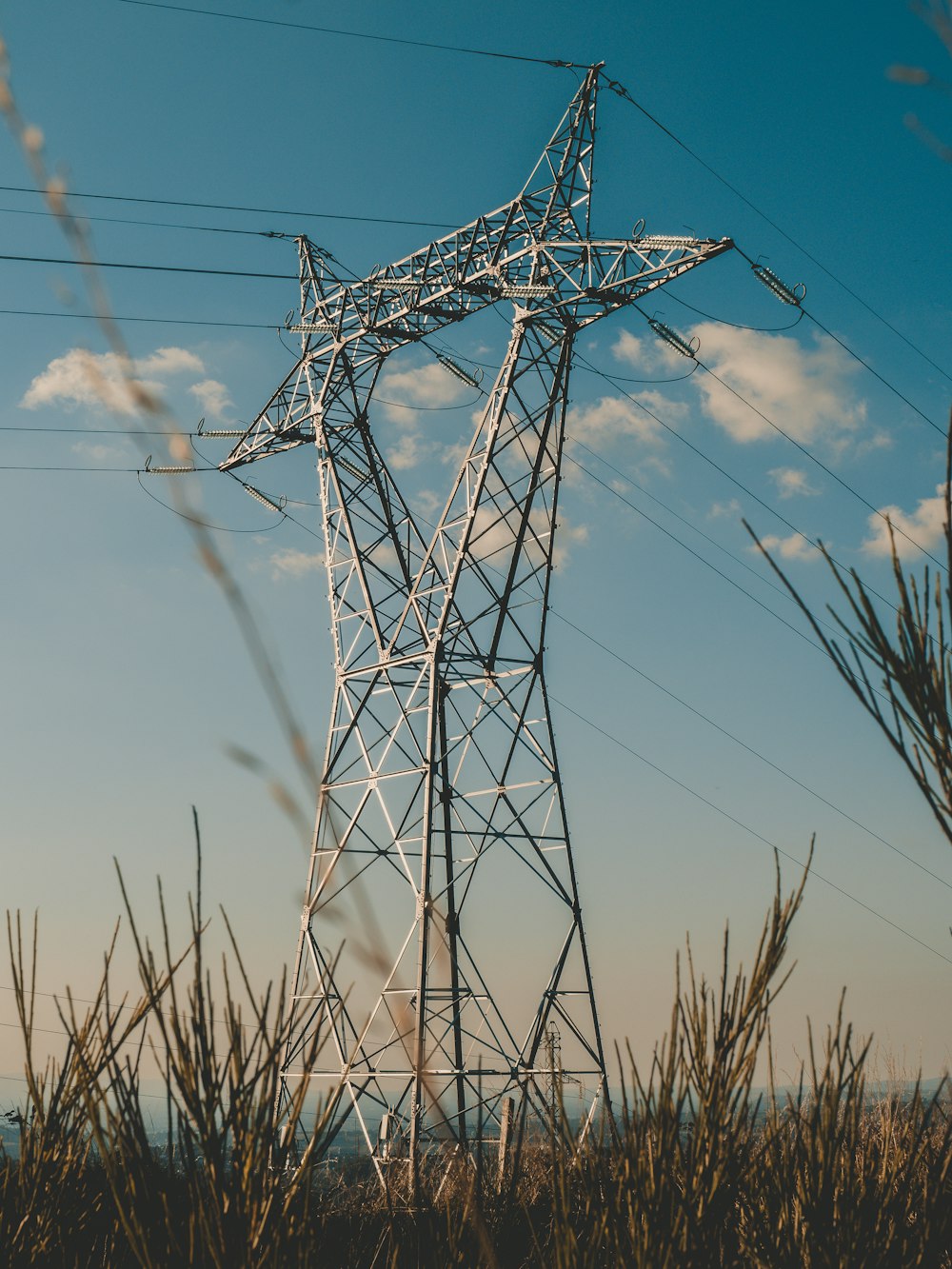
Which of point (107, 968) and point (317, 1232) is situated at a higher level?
point (107, 968)

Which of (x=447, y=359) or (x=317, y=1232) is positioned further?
(x=447, y=359)

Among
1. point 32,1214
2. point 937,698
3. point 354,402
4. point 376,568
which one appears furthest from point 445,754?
point 937,698

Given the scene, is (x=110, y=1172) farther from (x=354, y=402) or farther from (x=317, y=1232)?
(x=354, y=402)

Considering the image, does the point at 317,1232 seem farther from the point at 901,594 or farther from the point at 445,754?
the point at 445,754

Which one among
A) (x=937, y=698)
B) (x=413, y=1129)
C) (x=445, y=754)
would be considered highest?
(x=445, y=754)

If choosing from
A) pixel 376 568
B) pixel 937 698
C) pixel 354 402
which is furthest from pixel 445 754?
pixel 937 698

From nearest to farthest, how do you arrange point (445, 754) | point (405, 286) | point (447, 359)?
point (445, 754) < point (405, 286) < point (447, 359)

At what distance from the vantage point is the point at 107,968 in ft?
10.2

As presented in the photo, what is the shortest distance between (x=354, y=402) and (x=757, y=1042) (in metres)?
14.5

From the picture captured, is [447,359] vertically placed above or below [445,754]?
above

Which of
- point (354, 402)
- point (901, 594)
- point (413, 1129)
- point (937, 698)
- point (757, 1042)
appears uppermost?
point (354, 402)

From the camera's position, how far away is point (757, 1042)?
11.4 feet

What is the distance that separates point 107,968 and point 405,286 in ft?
43.8

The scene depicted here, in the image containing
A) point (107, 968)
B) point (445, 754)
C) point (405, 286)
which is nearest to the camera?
point (107, 968)
